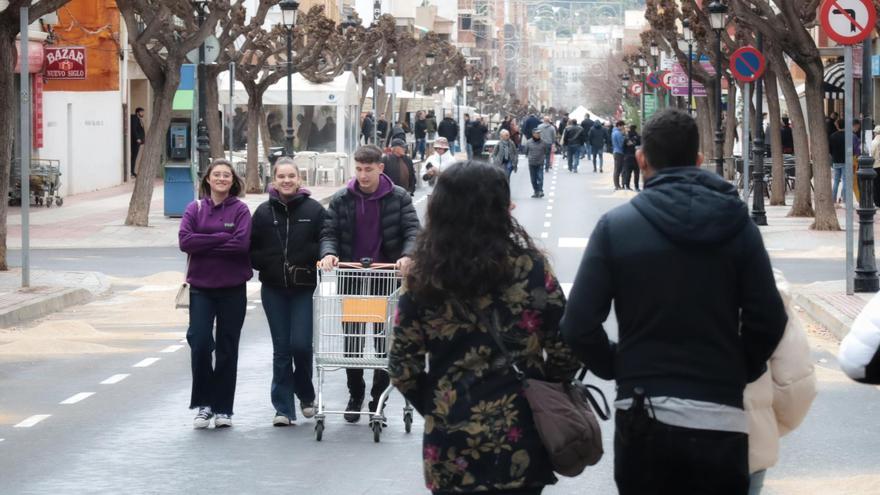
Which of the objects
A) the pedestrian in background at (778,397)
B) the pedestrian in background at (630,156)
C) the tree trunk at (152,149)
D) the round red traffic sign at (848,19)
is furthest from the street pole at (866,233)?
the pedestrian in background at (630,156)

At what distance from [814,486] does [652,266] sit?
4.09 m

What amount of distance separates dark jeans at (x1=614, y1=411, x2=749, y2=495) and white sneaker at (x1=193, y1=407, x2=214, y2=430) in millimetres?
5966

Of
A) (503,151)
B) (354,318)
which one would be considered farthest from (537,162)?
(354,318)

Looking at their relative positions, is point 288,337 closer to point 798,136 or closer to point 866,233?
point 866,233

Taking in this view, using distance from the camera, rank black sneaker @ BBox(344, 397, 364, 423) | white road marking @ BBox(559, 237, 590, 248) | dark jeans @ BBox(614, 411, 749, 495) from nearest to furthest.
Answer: dark jeans @ BBox(614, 411, 749, 495) < black sneaker @ BBox(344, 397, 364, 423) < white road marking @ BBox(559, 237, 590, 248)

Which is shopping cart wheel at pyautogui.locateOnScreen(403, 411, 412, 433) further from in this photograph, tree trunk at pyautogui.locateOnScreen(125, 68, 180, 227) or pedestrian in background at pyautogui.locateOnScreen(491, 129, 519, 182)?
pedestrian in background at pyautogui.locateOnScreen(491, 129, 519, 182)

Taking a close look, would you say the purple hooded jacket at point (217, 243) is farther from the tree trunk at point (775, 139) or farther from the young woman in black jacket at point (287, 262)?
the tree trunk at point (775, 139)

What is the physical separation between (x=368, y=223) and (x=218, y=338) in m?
1.15

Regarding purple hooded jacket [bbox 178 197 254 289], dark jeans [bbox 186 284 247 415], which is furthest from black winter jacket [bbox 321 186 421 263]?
dark jeans [bbox 186 284 247 415]

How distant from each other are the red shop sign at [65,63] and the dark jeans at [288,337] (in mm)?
27977

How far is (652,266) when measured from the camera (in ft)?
16.4

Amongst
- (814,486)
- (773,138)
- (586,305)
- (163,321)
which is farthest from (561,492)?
(773,138)

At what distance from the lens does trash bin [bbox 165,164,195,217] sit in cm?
3241

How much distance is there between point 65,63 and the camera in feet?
123
